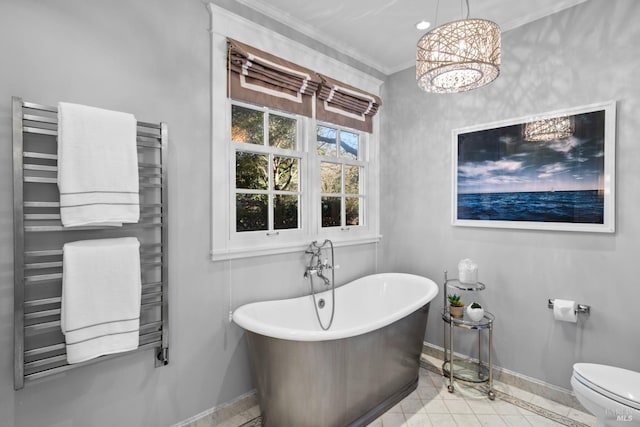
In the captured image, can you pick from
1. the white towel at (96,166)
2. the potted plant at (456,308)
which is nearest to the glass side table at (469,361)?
the potted plant at (456,308)

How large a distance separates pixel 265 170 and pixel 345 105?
97 centimetres

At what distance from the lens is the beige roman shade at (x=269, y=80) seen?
2162 mm

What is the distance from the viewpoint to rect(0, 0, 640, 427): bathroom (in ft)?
5.09

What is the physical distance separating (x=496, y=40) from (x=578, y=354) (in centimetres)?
209

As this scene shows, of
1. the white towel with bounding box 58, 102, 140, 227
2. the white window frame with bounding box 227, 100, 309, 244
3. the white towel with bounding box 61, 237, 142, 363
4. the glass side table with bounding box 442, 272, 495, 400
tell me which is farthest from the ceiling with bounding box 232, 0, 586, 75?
the glass side table with bounding box 442, 272, 495, 400

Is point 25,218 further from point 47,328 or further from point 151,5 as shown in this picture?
point 151,5

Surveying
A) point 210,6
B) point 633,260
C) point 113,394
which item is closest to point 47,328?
point 113,394

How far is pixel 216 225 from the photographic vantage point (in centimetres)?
211

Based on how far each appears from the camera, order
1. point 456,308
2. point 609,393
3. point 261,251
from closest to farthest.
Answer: point 609,393
point 261,251
point 456,308

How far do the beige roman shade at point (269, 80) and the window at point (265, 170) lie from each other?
0.33ft

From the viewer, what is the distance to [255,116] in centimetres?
239

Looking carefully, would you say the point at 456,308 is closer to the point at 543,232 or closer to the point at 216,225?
the point at 543,232

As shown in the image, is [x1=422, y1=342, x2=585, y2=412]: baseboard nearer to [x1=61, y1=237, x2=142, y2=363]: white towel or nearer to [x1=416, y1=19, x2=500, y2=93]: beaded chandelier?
[x1=416, y1=19, x2=500, y2=93]: beaded chandelier

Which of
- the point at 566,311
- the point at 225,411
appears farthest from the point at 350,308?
the point at 566,311
